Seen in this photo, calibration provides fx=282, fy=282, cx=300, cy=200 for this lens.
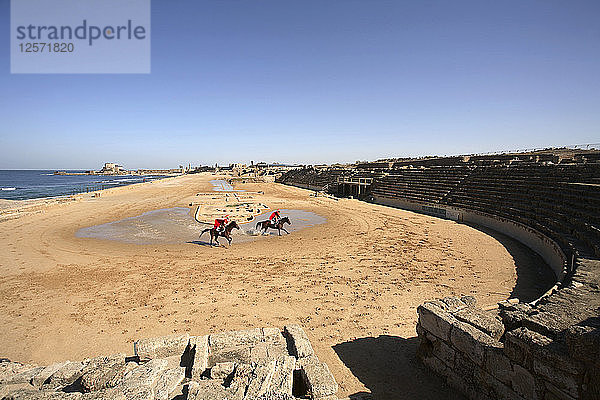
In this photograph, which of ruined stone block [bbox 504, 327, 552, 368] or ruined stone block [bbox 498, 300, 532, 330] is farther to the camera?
ruined stone block [bbox 498, 300, 532, 330]

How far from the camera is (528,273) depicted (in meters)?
10.8

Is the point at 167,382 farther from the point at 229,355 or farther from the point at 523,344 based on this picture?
the point at 523,344

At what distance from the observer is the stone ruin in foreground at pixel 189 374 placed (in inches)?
162

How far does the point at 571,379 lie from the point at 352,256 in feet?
31.1

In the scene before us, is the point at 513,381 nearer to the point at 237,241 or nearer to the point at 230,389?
the point at 230,389

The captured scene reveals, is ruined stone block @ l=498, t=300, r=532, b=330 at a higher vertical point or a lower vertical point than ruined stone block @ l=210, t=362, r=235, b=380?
higher

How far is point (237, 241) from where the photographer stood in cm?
1645

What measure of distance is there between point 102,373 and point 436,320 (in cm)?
591

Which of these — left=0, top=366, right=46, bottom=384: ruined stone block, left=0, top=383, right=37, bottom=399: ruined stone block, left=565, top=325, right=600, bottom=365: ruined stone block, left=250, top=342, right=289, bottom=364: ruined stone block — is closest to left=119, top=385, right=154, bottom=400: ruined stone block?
left=0, top=383, right=37, bottom=399: ruined stone block

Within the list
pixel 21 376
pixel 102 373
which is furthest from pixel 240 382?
pixel 21 376

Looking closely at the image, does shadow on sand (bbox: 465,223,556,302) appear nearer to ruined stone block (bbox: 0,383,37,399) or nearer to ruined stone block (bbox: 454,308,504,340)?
ruined stone block (bbox: 454,308,504,340)

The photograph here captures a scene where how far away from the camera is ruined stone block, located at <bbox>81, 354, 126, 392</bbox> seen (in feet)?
13.9

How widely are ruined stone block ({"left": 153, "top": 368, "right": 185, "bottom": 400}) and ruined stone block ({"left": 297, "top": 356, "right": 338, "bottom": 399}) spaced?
2000 millimetres

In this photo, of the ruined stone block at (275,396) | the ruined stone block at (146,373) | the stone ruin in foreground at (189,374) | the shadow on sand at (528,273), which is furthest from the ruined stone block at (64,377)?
the shadow on sand at (528,273)
